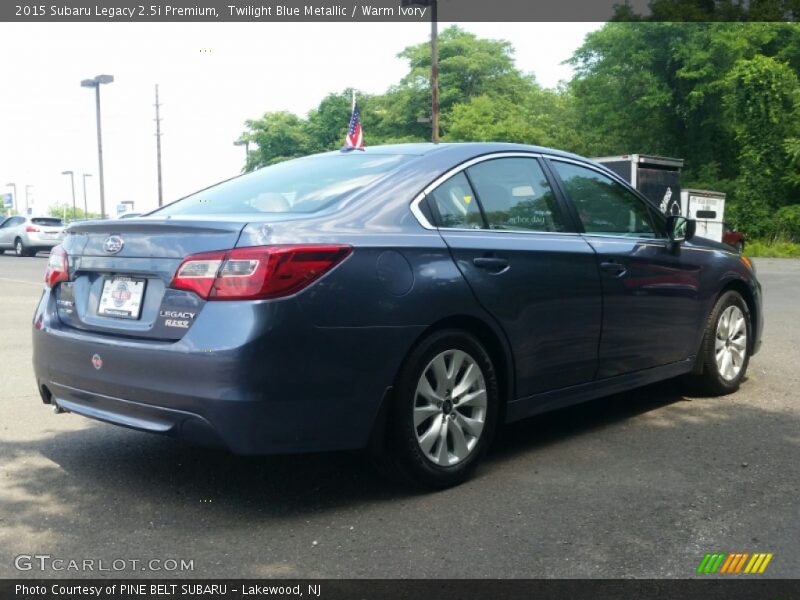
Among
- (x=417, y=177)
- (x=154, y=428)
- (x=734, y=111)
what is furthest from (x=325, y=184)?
(x=734, y=111)

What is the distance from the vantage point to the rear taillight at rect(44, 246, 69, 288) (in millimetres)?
4258

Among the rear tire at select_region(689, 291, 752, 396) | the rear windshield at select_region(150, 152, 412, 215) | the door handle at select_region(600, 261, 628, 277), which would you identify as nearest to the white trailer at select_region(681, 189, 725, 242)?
the rear tire at select_region(689, 291, 752, 396)

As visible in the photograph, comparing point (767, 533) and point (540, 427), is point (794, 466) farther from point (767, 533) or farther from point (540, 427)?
point (540, 427)

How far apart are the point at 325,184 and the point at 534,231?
1115mm

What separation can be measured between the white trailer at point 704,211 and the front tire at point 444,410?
55.5ft

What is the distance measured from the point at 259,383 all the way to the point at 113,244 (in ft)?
3.49

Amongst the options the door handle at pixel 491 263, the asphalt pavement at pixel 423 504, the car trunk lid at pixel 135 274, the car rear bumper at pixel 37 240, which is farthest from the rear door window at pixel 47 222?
the door handle at pixel 491 263

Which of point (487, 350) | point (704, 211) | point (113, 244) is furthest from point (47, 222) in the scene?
point (487, 350)

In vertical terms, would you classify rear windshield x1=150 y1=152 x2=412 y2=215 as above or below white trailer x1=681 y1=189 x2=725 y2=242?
above

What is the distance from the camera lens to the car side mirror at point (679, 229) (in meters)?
5.54

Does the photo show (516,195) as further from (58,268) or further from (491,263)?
(58,268)

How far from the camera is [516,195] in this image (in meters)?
4.66

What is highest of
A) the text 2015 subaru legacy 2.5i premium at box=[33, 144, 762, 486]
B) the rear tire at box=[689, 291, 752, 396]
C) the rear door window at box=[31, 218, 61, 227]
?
the text 2015 subaru legacy 2.5i premium at box=[33, 144, 762, 486]

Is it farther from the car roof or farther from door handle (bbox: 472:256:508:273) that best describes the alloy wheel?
door handle (bbox: 472:256:508:273)
